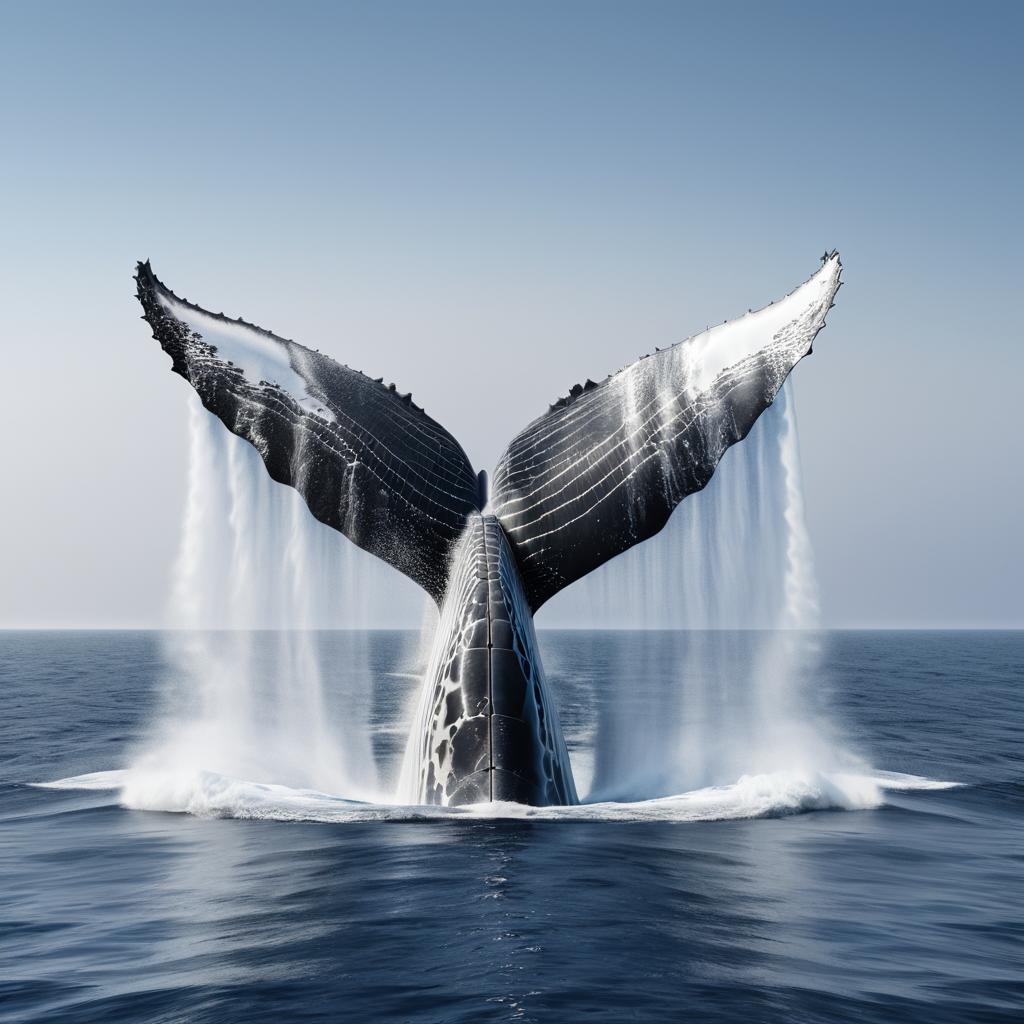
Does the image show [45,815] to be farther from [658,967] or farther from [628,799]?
[658,967]

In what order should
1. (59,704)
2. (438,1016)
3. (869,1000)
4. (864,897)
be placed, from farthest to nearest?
(59,704), (864,897), (869,1000), (438,1016)

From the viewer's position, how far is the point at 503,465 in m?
8.59

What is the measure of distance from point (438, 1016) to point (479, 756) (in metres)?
3.37

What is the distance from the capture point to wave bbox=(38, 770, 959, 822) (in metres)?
7.41

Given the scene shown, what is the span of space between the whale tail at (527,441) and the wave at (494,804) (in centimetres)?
178

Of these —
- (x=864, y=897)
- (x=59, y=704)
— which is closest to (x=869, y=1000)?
(x=864, y=897)

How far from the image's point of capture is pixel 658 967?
4.02 metres

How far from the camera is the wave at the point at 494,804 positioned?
7.41 metres

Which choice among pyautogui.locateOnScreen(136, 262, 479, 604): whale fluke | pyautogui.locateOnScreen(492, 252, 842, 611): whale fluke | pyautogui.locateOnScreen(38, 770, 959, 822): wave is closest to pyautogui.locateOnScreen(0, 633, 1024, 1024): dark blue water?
pyautogui.locateOnScreen(38, 770, 959, 822): wave

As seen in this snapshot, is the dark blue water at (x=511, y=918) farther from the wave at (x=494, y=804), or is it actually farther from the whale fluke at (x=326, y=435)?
the whale fluke at (x=326, y=435)

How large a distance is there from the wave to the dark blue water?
183mm

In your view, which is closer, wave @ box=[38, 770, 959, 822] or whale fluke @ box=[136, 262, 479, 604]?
wave @ box=[38, 770, 959, 822]

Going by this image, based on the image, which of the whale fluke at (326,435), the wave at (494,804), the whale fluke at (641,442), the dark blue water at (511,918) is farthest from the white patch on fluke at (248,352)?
the dark blue water at (511,918)

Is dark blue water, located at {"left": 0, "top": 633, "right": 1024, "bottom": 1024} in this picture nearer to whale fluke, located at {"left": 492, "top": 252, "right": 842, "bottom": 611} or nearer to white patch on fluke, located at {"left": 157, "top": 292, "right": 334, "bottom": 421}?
whale fluke, located at {"left": 492, "top": 252, "right": 842, "bottom": 611}
